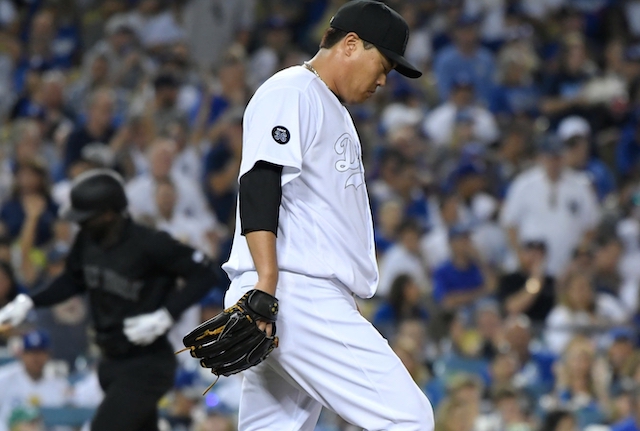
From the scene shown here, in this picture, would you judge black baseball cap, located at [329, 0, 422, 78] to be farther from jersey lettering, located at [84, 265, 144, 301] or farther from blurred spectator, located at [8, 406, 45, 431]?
blurred spectator, located at [8, 406, 45, 431]

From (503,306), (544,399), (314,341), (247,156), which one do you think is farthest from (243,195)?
(503,306)

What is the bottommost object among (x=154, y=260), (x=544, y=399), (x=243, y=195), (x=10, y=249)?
(x=544, y=399)

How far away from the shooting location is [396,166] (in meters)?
10.0

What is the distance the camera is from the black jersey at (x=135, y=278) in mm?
5004

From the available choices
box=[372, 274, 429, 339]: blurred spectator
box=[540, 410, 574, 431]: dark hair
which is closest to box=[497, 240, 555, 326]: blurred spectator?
box=[372, 274, 429, 339]: blurred spectator

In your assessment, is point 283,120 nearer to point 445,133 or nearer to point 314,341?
point 314,341

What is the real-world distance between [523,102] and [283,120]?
862cm

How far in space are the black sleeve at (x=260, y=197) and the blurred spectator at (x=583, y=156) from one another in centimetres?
703

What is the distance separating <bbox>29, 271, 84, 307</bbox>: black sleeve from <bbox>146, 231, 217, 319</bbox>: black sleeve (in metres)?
0.41

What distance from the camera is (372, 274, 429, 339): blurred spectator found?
322 inches

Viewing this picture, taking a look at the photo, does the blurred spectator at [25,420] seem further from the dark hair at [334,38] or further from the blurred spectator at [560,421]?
the dark hair at [334,38]

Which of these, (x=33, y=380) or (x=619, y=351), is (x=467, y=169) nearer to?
(x=619, y=351)

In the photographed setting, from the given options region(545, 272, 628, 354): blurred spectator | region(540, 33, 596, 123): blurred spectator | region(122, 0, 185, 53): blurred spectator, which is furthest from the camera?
region(122, 0, 185, 53): blurred spectator

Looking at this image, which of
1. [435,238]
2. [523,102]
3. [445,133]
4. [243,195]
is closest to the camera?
[243,195]
